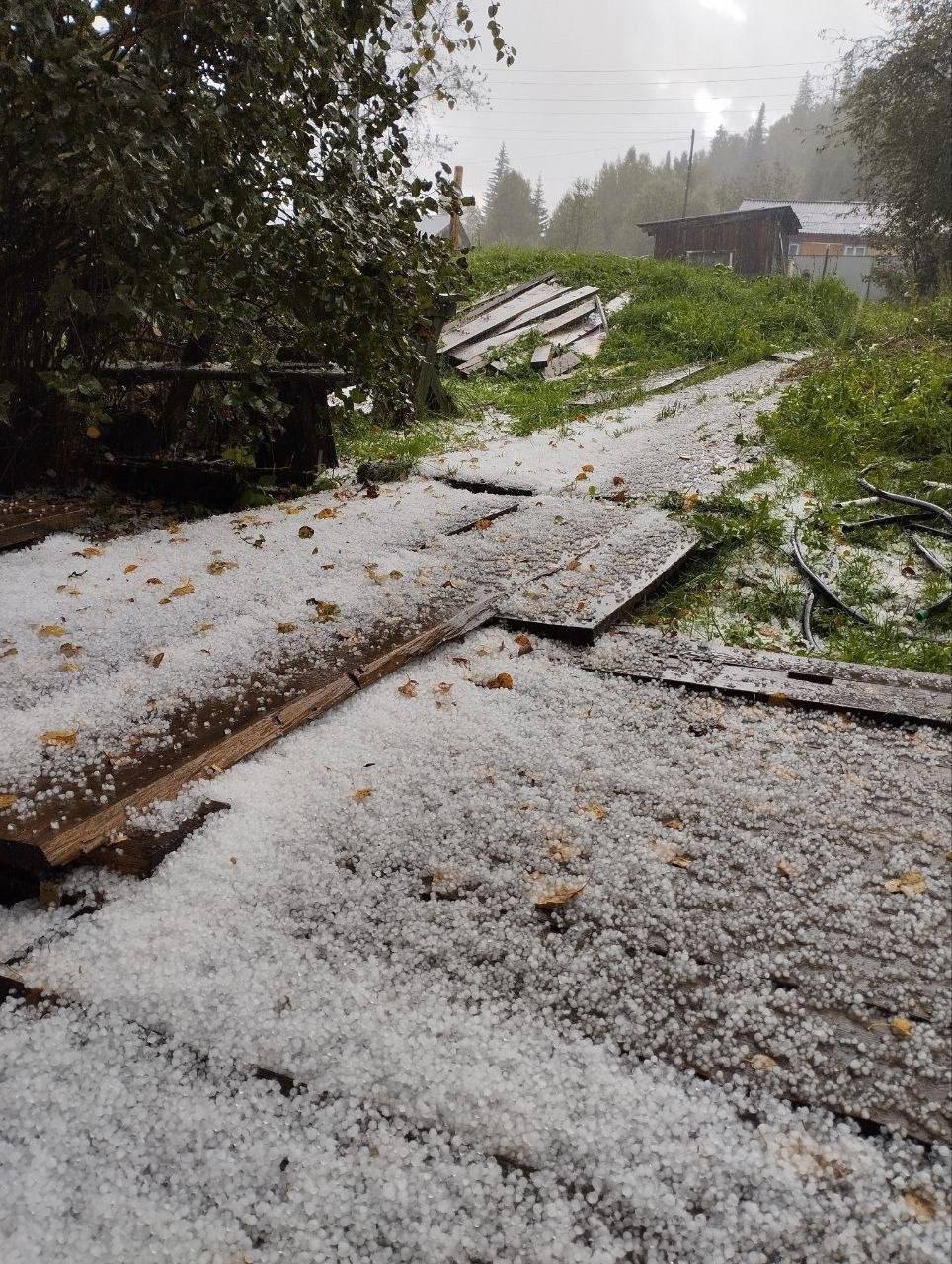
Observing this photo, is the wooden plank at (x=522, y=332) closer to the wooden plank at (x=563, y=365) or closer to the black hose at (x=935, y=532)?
the wooden plank at (x=563, y=365)

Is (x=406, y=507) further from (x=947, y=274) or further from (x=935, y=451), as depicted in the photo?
(x=947, y=274)

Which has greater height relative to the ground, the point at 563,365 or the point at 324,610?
the point at 563,365

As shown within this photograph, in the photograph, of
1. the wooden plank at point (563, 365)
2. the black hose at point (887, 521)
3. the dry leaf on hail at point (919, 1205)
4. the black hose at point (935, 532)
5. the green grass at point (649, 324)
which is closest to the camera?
the dry leaf on hail at point (919, 1205)

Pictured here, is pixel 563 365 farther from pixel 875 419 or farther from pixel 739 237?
pixel 739 237

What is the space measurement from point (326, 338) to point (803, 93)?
155723 mm

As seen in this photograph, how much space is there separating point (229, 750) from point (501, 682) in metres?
0.88

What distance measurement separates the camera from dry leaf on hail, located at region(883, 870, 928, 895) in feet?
5.25

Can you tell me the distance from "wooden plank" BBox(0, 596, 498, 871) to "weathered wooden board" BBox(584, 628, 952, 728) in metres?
0.53

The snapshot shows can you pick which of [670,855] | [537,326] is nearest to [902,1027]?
[670,855]

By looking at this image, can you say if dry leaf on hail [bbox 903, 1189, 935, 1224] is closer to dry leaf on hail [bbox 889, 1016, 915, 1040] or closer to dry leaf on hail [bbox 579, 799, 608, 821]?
dry leaf on hail [bbox 889, 1016, 915, 1040]

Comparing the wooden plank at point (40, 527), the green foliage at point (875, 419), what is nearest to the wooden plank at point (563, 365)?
the green foliage at point (875, 419)

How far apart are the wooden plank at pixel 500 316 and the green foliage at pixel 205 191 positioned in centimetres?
483

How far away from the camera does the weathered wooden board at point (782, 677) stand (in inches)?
90.9

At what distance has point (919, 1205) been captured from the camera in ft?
3.39
